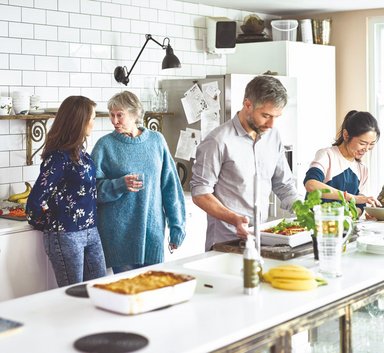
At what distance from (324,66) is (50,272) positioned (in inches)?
148

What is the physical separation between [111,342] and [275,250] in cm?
127

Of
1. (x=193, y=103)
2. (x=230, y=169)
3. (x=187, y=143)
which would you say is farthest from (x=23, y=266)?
(x=193, y=103)

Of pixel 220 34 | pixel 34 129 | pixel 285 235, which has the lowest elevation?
pixel 285 235

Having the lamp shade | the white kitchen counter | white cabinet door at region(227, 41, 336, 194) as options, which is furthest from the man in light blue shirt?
white cabinet door at region(227, 41, 336, 194)

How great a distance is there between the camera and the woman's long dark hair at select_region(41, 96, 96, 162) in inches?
155

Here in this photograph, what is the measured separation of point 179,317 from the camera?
2.24m

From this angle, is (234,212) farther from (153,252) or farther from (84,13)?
(84,13)

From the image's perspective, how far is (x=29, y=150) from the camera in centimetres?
495

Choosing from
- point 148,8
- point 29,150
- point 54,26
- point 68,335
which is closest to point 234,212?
point 68,335

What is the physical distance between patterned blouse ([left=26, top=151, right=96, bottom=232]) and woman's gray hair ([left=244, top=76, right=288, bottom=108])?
1.07 m

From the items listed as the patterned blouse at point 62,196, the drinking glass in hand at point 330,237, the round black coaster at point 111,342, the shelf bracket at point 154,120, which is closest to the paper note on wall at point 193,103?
the shelf bracket at point 154,120

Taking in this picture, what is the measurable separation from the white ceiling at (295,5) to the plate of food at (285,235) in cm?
326

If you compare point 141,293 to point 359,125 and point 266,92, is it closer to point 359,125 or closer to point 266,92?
point 266,92

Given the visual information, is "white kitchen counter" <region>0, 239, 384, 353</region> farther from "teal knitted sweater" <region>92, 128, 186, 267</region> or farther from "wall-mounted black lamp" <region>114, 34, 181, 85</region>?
"wall-mounted black lamp" <region>114, 34, 181, 85</region>
